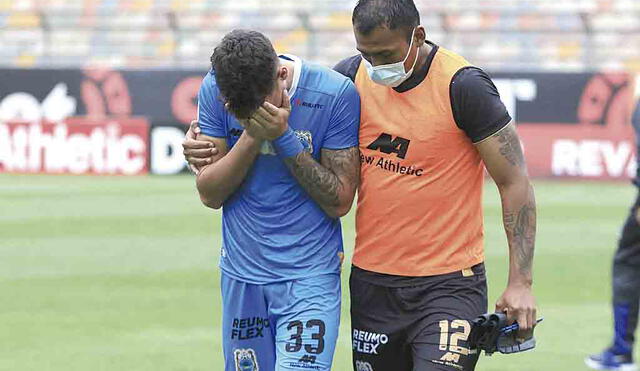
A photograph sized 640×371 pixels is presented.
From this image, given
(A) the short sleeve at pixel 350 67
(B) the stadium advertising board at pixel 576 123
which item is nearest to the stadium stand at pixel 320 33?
(B) the stadium advertising board at pixel 576 123

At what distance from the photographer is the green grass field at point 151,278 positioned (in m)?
8.47

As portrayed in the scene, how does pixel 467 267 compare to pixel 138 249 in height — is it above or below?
above

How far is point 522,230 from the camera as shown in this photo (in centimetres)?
496

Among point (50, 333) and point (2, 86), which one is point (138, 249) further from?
point (2, 86)

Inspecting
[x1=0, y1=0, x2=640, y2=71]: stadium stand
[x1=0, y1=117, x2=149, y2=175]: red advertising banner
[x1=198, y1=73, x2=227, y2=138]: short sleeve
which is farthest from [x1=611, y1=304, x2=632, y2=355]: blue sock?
[x1=0, y1=0, x2=640, y2=71]: stadium stand

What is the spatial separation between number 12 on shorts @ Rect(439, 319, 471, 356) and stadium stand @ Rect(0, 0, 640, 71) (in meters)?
17.9

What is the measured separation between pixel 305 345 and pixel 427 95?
1091 mm

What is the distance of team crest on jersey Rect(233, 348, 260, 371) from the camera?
16.5 ft

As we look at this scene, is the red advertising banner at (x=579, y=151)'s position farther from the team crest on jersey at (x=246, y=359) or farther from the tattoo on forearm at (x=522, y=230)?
the team crest on jersey at (x=246, y=359)

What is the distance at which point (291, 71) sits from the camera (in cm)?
491

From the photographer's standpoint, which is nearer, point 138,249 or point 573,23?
point 138,249

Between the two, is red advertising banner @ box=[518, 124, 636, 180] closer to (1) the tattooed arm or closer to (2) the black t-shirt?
(1) the tattooed arm

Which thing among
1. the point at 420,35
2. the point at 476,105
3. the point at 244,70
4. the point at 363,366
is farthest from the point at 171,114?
the point at 244,70

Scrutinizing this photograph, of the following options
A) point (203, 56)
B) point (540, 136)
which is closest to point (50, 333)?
point (540, 136)
